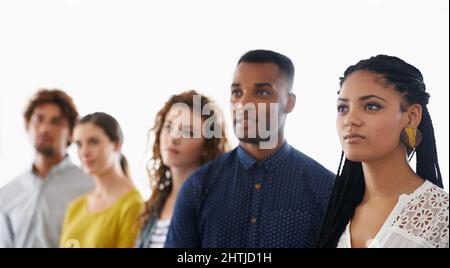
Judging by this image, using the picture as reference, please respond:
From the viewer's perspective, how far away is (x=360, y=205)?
1457 mm

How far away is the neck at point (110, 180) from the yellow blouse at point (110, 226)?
45 mm

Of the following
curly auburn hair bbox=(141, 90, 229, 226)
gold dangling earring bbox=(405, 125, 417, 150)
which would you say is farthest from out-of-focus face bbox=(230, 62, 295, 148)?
gold dangling earring bbox=(405, 125, 417, 150)

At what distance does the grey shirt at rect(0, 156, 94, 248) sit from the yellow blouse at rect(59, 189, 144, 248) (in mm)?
98

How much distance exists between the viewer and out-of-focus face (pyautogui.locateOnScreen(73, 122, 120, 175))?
2016mm

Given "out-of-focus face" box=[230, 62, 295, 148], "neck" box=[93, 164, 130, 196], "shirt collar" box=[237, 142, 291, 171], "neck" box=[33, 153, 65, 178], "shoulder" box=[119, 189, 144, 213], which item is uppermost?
"out-of-focus face" box=[230, 62, 295, 148]

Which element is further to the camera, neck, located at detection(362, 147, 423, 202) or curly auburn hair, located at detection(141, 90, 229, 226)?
curly auburn hair, located at detection(141, 90, 229, 226)

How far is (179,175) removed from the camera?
1.86 meters

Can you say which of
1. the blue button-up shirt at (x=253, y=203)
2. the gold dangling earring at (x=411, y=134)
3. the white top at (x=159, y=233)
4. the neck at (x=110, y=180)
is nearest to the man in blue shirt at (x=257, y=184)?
the blue button-up shirt at (x=253, y=203)

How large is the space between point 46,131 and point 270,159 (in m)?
0.92

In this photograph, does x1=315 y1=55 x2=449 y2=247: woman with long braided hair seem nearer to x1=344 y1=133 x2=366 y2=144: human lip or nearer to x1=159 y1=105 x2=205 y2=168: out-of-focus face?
x1=344 y1=133 x2=366 y2=144: human lip

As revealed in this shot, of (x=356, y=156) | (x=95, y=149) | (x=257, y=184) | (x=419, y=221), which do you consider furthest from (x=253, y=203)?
(x=95, y=149)

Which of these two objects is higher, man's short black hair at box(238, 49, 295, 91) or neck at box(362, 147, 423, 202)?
man's short black hair at box(238, 49, 295, 91)

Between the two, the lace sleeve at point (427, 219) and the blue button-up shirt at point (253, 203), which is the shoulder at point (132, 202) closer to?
the blue button-up shirt at point (253, 203)
